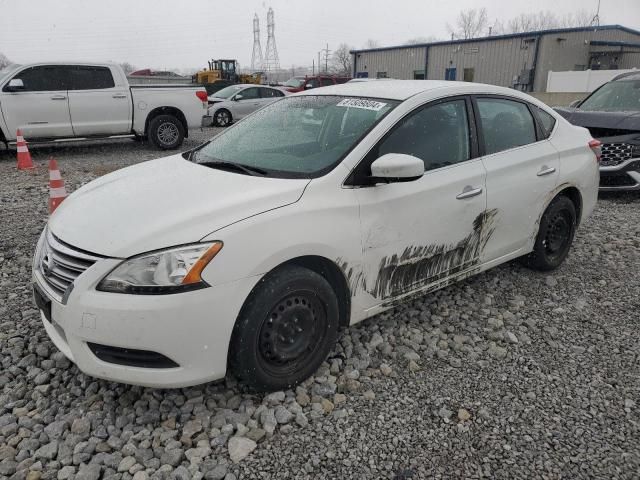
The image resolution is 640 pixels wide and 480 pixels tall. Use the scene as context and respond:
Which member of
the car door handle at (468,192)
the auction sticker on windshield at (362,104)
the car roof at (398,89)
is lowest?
the car door handle at (468,192)

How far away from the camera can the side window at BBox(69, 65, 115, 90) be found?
32.1 feet

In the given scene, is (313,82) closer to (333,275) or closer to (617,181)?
(617,181)

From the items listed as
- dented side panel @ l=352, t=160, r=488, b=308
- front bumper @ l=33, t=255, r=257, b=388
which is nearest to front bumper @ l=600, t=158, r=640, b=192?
dented side panel @ l=352, t=160, r=488, b=308

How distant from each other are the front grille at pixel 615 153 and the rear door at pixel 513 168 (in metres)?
3.53

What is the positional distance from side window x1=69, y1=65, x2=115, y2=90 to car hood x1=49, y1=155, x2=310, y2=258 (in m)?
7.82

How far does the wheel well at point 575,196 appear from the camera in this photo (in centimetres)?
433

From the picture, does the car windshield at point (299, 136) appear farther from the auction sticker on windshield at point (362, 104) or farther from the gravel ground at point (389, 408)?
the gravel ground at point (389, 408)

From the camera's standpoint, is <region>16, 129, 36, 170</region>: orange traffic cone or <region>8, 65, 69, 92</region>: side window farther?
<region>8, 65, 69, 92</region>: side window

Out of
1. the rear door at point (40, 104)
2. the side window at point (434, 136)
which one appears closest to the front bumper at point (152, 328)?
the side window at point (434, 136)

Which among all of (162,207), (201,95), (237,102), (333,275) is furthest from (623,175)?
(237,102)

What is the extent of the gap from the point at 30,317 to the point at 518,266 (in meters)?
3.92

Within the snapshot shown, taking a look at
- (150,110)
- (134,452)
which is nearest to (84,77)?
(150,110)

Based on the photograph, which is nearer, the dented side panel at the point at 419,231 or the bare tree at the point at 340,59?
the dented side panel at the point at 419,231

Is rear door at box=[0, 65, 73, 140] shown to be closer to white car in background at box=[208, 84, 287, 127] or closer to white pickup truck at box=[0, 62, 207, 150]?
white pickup truck at box=[0, 62, 207, 150]
